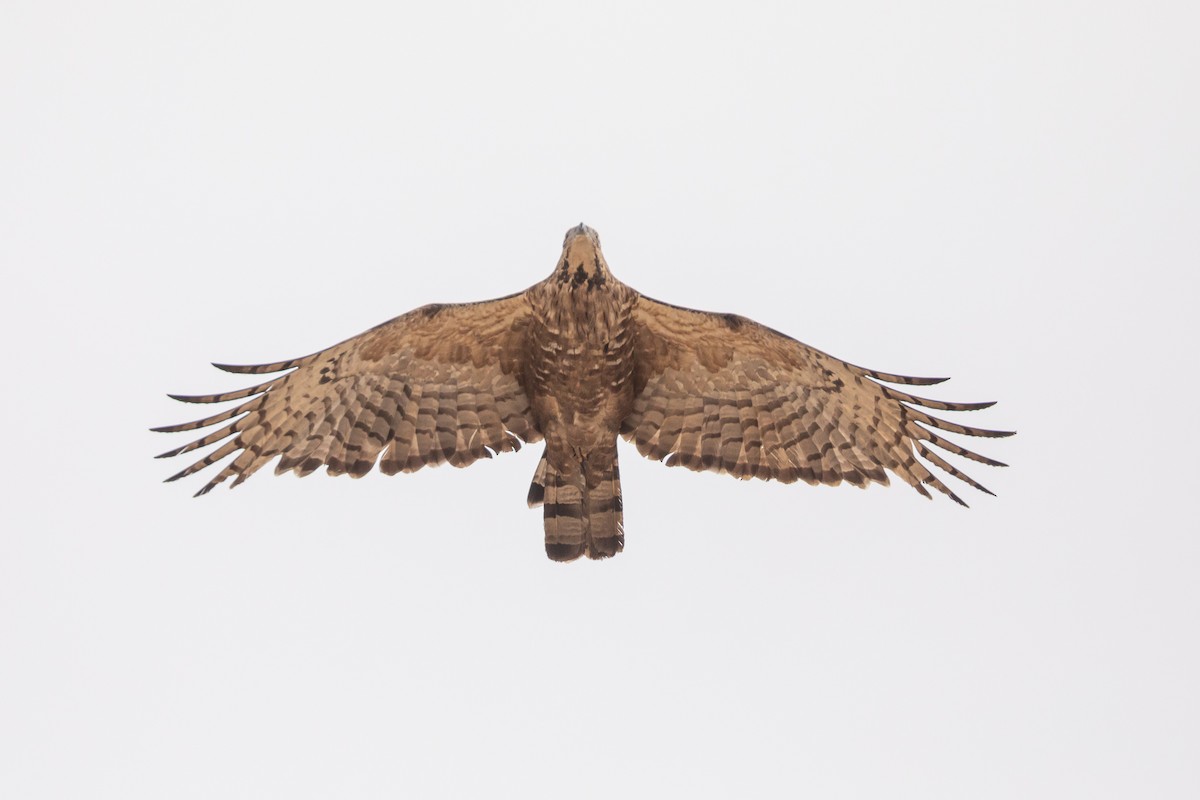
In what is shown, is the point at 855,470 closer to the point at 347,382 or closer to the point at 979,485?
the point at 979,485

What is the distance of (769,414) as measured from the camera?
902 cm

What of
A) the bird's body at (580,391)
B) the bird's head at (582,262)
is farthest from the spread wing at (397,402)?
the bird's head at (582,262)

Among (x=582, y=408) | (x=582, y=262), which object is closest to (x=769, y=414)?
(x=582, y=408)

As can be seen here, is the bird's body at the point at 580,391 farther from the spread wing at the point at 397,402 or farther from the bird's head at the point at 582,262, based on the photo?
the spread wing at the point at 397,402

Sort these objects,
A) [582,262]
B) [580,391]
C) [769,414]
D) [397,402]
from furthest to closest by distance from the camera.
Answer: [769,414] < [397,402] < [580,391] < [582,262]

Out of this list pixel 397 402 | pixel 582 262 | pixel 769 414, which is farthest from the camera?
pixel 769 414

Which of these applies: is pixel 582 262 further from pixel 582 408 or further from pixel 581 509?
pixel 581 509

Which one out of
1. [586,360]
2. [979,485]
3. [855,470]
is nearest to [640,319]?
[586,360]

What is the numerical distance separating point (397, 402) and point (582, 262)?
1.74m

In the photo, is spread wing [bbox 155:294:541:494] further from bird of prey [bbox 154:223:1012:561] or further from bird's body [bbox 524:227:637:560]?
bird's body [bbox 524:227:637:560]

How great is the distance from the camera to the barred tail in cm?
888

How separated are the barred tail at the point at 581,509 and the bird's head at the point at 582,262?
57.2 inches

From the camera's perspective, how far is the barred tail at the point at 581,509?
8.88m

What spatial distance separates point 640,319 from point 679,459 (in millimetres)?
1072
